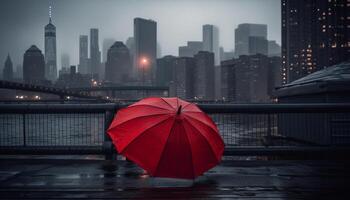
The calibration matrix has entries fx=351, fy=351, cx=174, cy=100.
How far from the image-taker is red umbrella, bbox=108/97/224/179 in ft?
16.1

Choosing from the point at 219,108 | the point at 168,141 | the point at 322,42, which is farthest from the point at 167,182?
the point at 322,42

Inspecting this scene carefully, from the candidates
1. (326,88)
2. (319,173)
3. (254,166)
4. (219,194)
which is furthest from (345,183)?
(326,88)

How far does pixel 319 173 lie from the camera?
6.61 meters

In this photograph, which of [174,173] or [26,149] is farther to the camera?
[26,149]

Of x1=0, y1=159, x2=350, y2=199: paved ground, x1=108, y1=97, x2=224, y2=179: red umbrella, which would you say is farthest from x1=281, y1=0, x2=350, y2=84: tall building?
x1=108, y1=97, x2=224, y2=179: red umbrella

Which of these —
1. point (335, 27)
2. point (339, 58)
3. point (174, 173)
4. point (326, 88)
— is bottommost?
point (174, 173)

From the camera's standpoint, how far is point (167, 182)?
5.86 meters

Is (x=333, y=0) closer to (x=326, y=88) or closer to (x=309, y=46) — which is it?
(x=309, y=46)

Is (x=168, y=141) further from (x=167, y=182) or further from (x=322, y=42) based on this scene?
(x=322, y=42)

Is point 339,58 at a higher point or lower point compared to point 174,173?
higher

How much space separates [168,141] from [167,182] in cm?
126

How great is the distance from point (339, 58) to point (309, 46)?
79.3 feet

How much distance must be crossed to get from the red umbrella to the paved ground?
0.50 meters

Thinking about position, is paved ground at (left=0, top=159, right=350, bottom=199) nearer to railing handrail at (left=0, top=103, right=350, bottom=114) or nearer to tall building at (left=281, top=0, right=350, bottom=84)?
railing handrail at (left=0, top=103, right=350, bottom=114)
